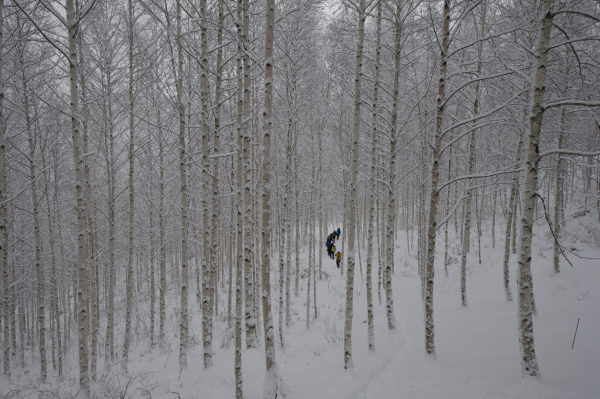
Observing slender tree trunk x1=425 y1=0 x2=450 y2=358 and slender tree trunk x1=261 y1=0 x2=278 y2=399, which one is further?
slender tree trunk x1=425 y1=0 x2=450 y2=358

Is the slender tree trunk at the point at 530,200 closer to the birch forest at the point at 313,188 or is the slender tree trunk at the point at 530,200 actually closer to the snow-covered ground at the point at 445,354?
the birch forest at the point at 313,188

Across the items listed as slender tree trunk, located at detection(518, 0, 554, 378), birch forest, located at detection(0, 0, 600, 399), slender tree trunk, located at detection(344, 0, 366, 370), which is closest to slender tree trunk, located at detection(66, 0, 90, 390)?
birch forest, located at detection(0, 0, 600, 399)

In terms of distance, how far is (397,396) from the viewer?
4.66 m

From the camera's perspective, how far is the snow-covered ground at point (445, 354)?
15.0 ft

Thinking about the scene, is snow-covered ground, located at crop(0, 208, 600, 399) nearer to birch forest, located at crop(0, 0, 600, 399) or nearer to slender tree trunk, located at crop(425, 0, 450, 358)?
birch forest, located at crop(0, 0, 600, 399)

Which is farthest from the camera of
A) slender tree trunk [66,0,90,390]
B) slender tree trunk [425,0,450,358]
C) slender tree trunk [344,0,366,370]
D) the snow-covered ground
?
slender tree trunk [344,0,366,370]

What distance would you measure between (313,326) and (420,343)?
4.42m

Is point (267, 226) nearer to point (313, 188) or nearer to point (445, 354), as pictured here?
point (445, 354)

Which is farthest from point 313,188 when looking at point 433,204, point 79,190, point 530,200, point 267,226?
point 79,190

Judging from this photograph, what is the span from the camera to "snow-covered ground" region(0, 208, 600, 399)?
4566mm

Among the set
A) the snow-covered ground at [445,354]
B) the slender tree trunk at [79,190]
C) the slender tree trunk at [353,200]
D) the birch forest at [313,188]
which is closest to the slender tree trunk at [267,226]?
the birch forest at [313,188]

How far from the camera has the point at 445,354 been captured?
20.4ft

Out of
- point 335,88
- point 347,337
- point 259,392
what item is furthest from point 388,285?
point 335,88

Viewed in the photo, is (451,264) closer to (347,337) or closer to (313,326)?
(313,326)
